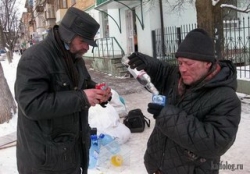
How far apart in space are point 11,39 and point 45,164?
3549cm

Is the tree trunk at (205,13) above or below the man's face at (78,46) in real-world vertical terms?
above

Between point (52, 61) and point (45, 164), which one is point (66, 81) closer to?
point (52, 61)

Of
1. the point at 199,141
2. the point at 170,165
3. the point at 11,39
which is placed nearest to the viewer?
the point at 199,141

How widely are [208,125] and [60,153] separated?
0.94m

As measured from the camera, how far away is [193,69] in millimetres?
1808

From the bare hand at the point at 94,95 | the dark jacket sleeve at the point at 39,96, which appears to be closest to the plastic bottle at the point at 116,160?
the bare hand at the point at 94,95

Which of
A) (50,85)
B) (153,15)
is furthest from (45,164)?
(153,15)

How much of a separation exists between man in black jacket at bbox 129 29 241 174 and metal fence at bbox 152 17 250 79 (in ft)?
19.4

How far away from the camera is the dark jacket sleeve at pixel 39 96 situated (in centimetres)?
174

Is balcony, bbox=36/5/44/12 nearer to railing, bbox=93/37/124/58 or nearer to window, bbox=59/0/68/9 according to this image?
window, bbox=59/0/68/9

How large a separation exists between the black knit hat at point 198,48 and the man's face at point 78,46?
2.09 ft

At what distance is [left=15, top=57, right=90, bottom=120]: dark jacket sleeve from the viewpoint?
5.71 feet

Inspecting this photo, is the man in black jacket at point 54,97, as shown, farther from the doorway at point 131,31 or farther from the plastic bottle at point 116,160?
the doorway at point 131,31

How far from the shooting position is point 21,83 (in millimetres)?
1750
